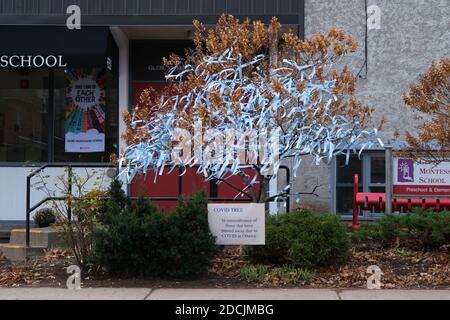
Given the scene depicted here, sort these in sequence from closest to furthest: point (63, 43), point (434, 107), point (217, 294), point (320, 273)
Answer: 1. point (217, 294)
2. point (320, 273)
3. point (434, 107)
4. point (63, 43)

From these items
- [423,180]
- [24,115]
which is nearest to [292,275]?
[423,180]

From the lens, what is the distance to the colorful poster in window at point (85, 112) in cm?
1227

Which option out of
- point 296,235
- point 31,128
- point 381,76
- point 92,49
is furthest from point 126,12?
point 296,235

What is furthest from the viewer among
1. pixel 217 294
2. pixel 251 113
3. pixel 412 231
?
pixel 412 231

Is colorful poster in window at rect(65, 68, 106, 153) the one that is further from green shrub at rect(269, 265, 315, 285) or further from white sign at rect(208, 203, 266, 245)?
green shrub at rect(269, 265, 315, 285)

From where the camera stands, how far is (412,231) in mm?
8766

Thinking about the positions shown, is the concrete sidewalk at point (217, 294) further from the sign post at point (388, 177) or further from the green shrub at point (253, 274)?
the sign post at point (388, 177)

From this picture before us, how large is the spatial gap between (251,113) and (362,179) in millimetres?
4653

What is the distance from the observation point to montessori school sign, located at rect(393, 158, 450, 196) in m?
10.8

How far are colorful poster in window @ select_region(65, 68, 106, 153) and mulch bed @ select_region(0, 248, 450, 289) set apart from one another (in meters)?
3.86

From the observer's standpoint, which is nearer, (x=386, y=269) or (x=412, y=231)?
(x=386, y=269)

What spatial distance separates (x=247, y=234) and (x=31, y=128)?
6.39 meters

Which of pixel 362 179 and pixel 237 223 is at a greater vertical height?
pixel 362 179

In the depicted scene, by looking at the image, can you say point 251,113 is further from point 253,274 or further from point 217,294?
point 217,294
